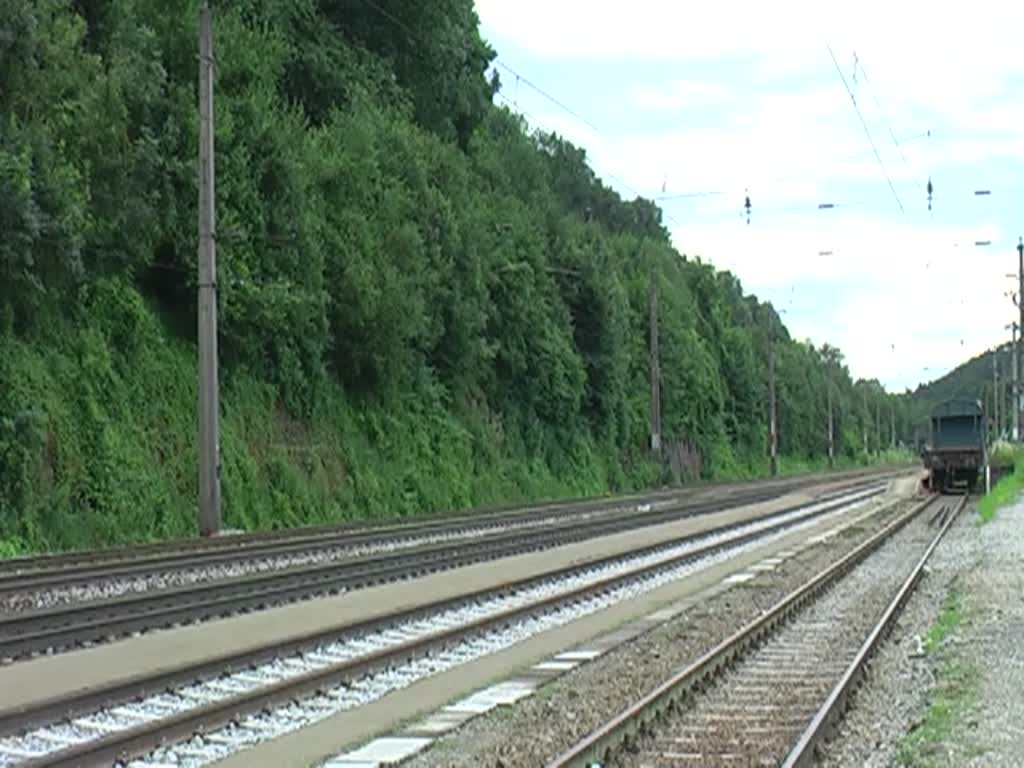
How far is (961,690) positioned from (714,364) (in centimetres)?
9005

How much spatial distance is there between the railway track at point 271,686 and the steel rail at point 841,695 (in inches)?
158

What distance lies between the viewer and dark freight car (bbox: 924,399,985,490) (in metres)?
60.6

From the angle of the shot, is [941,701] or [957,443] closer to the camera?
[941,701]

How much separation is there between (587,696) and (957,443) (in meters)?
51.2

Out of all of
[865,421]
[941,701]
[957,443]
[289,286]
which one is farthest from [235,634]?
[865,421]

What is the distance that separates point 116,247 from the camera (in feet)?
113

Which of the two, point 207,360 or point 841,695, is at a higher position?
point 207,360

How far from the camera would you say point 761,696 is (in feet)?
43.6

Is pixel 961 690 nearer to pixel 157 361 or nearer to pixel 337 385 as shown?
pixel 157 361

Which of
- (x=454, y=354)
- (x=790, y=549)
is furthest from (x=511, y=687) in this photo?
(x=454, y=354)

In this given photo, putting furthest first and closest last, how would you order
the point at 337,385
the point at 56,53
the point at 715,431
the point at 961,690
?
the point at 715,431 < the point at 337,385 < the point at 56,53 < the point at 961,690

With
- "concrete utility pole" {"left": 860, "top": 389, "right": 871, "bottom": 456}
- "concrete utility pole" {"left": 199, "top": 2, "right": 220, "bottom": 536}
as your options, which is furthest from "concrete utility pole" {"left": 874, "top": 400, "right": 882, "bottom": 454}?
"concrete utility pole" {"left": 199, "top": 2, "right": 220, "bottom": 536}

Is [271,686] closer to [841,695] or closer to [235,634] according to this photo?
[235,634]

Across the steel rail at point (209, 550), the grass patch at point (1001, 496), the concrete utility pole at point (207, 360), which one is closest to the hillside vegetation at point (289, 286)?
the concrete utility pole at point (207, 360)
